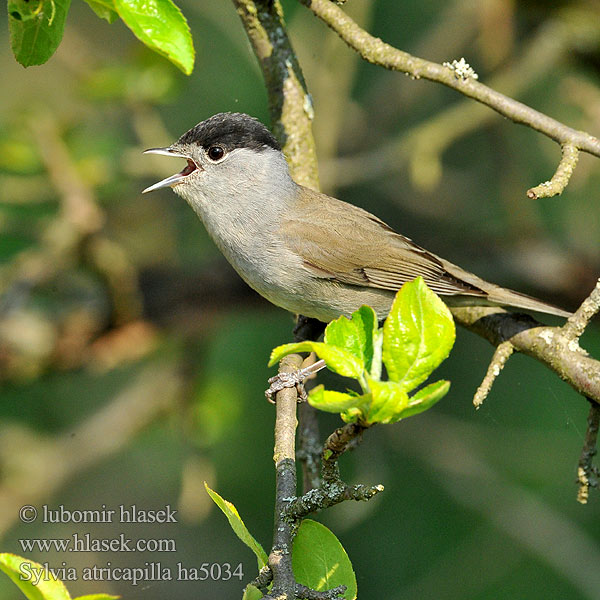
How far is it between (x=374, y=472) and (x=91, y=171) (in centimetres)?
244

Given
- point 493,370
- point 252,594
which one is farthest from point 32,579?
point 493,370

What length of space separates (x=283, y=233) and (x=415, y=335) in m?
2.14

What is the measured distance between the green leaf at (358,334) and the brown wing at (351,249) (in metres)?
1.89

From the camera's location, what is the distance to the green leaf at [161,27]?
1.81 meters

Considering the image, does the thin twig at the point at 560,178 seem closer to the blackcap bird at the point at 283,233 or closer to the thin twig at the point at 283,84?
the blackcap bird at the point at 283,233

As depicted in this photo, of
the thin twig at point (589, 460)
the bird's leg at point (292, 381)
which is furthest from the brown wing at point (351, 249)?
the thin twig at point (589, 460)

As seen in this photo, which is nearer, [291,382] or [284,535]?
[284,535]

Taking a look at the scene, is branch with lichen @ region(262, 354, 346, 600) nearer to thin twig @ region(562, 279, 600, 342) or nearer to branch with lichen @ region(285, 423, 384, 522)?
branch with lichen @ region(285, 423, 384, 522)

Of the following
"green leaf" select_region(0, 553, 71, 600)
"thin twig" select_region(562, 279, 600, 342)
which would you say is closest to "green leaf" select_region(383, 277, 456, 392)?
"green leaf" select_region(0, 553, 71, 600)

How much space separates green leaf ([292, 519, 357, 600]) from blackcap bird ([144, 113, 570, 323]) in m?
1.79

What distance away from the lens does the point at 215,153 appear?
3764mm

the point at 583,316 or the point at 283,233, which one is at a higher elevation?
the point at 283,233

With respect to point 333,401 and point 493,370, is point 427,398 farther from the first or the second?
point 493,370

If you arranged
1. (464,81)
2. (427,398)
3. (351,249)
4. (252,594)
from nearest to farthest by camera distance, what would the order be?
(427,398)
(252,594)
(464,81)
(351,249)
